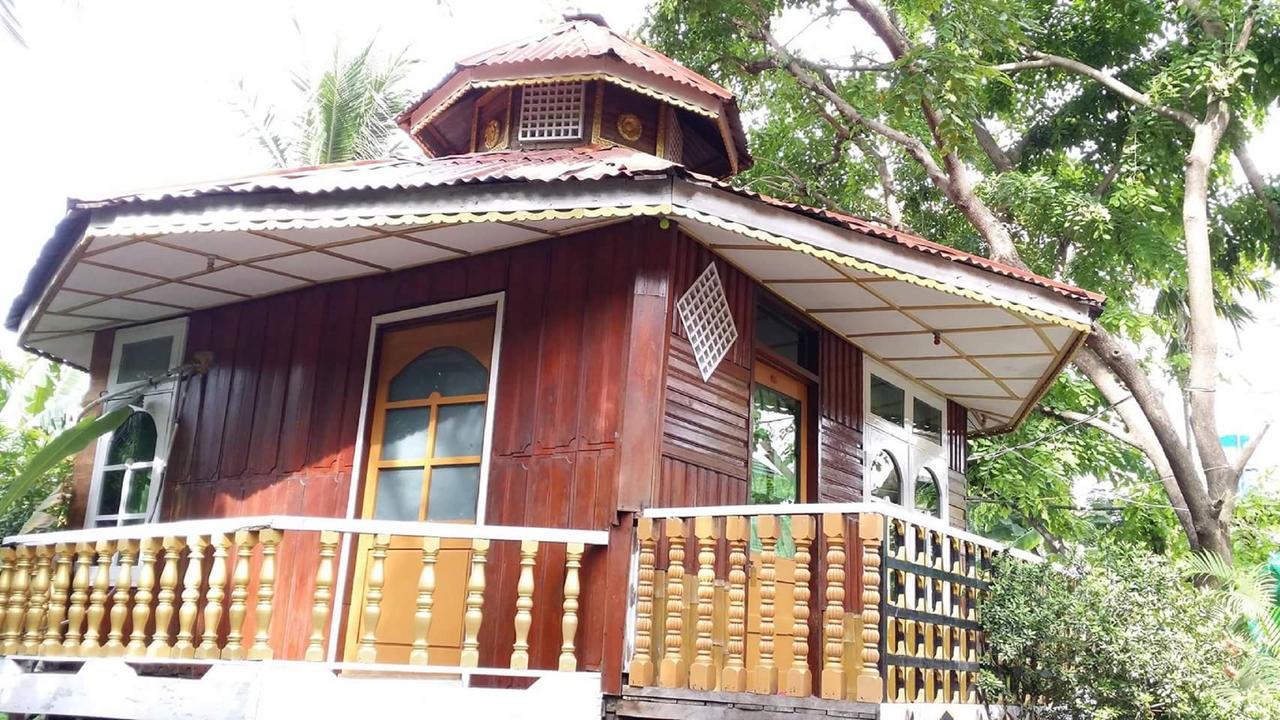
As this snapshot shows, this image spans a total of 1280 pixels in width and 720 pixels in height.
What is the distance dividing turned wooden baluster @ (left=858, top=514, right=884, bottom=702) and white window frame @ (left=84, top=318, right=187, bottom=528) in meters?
5.73

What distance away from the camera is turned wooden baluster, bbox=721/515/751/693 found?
514 centimetres

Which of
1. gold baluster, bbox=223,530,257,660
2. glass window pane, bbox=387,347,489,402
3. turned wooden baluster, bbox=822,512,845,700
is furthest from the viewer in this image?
glass window pane, bbox=387,347,489,402

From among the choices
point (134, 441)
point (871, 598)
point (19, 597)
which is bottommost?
point (19, 597)

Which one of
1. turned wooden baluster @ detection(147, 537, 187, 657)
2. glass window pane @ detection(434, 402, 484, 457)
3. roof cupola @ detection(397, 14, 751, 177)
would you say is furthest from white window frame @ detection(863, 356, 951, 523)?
turned wooden baluster @ detection(147, 537, 187, 657)

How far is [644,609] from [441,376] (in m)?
2.33

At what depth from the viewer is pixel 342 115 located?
17859mm

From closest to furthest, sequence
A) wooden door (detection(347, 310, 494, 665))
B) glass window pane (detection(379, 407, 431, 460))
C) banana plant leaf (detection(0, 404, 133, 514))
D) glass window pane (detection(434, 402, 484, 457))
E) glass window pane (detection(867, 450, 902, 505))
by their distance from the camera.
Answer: wooden door (detection(347, 310, 494, 665)), glass window pane (detection(434, 402, 484, 457)), glass window pane (detection(379, 407, 431, 460)), banana plant leaf (detection(0, 404, 133, 514)), glass window pane (detection(867, 450, 902, 505))

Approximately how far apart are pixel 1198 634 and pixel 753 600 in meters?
2.72

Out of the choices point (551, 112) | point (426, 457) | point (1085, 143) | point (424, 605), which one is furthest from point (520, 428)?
point (1085, 143)

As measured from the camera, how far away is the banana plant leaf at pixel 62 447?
7.38 m

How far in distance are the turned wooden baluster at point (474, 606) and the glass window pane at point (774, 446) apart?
2398mm

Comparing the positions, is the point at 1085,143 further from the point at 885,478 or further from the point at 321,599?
the point at 321,599

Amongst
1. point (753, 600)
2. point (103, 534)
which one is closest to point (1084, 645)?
point (753, 600)

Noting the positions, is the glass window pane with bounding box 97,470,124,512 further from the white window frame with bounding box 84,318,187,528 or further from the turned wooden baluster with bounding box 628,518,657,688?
the turned wooden baluster with bounding box 628,518,657,688
